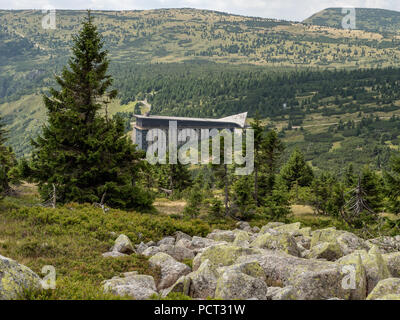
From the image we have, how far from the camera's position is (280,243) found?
14109 millimetres

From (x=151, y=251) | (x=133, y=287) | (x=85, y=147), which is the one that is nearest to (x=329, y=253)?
(x=151, y=251)

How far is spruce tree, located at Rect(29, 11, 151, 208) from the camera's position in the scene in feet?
84.6

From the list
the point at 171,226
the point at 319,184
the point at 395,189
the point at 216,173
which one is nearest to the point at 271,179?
the point at 319,184

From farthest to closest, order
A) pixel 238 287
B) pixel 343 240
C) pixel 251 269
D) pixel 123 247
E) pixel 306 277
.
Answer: pixel 343 240 → pixel 123 247 → pixel 251 269 → pixel 306 277 → pixel 238 287

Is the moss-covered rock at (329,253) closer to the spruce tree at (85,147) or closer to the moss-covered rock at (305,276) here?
the moss-covered rock at (305,276)

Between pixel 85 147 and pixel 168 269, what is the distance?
17711mm

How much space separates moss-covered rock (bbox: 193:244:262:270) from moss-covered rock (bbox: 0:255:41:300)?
16.6 feet

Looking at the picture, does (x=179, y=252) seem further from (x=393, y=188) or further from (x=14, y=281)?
(x=393, y=188)

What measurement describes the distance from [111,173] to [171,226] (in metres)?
9.49

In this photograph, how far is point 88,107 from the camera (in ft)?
91.8

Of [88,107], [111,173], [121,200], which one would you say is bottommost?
[121,200]

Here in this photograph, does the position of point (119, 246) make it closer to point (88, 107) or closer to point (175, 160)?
point (88, 107)

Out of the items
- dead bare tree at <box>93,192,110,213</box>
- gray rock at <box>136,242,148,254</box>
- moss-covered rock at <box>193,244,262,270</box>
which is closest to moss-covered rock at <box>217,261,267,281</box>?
moss-covered rock at <box>193,244,262,270</box>
